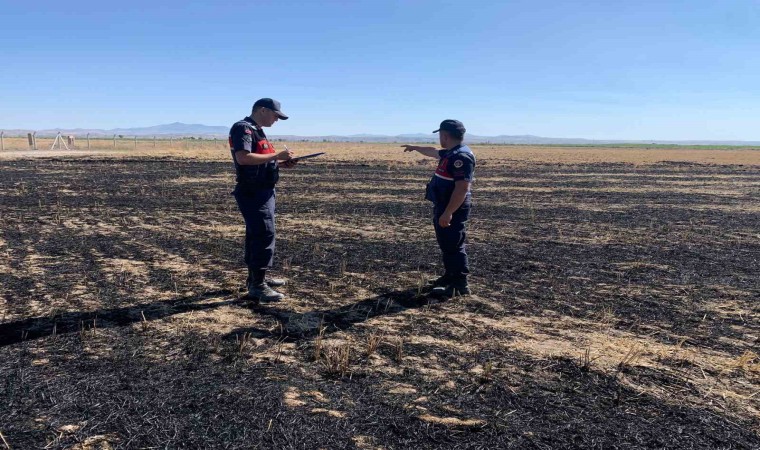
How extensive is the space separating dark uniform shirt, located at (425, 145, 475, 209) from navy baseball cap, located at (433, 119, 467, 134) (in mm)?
173

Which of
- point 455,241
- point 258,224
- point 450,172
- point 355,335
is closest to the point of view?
point 355,335

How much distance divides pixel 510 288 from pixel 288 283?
271 centimetres

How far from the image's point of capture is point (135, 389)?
353 centimetres

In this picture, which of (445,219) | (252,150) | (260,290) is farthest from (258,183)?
(445,219)

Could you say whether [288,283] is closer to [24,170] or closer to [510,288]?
[510,288]

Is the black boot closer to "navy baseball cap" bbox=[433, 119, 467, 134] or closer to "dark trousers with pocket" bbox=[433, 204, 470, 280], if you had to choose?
"dark trousers with pocket" bbox=[433, 204, 470, 280]

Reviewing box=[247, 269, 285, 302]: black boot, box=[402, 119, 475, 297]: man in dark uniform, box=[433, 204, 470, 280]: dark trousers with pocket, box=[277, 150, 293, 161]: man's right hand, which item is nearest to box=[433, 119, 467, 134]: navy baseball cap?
box=[402, 119, 475, 297]: man in dark uniform

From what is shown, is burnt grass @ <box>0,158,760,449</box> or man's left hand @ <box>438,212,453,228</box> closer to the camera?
burnt grass @ <box>0,158,760,449</box>

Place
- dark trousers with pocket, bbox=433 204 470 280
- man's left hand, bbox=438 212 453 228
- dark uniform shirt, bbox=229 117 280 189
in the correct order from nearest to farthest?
1. dark uniform shirt, bbox=229 117 280 189
2. man's left hand, bbox=438 212 453 228
3. dark trousers with pocket, bbox=433 204 470 280

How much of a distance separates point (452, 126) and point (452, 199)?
791mm

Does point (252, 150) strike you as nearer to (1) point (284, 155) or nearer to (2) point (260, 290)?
(1) point (284, 155)

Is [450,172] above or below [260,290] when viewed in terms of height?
above

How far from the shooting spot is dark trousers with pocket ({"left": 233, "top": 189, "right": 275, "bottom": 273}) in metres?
5.47

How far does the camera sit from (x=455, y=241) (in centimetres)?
580
